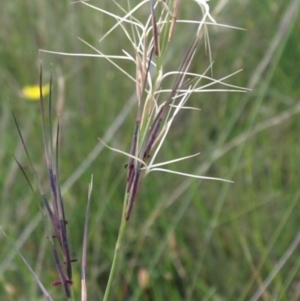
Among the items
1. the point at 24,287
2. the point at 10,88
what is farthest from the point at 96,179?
the point at 10,88

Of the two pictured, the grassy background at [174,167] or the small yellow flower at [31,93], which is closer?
the grassy background at [174,167]

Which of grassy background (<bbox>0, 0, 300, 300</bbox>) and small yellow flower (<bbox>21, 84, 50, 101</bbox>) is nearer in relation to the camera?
grassy background (<bbox>0, 0, 300, 300</bbox>)

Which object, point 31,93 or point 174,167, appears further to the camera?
point 31,93

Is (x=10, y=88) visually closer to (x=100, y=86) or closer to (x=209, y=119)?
(x=100, y=86)

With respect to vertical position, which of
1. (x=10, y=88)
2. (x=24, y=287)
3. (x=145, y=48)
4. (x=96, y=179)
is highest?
(x=145, y=48)

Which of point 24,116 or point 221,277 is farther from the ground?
point 24,116

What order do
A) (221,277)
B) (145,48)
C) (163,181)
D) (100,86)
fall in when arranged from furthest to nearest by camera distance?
(100,86)
(163,181)
(221,277)
(145,48)

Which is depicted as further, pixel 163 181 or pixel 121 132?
pixel 121 132

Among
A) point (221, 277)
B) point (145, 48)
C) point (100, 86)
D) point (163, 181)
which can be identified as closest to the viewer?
point (145, 48)
